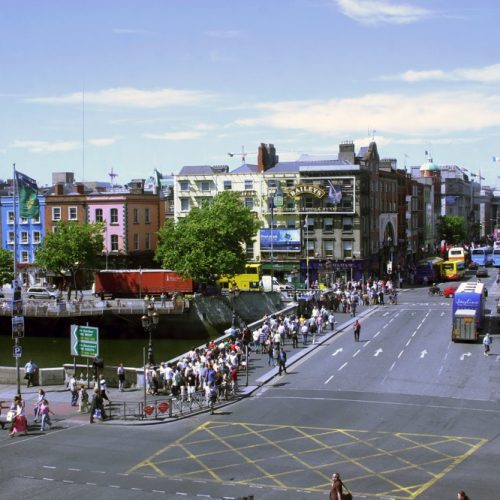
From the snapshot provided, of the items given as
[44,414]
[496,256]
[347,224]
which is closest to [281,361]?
[44,414]

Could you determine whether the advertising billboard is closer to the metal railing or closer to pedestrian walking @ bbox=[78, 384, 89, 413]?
the metal railing

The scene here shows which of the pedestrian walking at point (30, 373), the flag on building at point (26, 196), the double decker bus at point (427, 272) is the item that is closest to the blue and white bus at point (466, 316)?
the pedestrian walking at point (30, 373)

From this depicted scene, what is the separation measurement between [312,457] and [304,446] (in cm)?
147

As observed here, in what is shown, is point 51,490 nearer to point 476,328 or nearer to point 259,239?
point 476,328

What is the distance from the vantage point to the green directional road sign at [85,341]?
40188mm

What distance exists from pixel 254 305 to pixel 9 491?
56773 millimetres

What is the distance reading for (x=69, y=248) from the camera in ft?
278

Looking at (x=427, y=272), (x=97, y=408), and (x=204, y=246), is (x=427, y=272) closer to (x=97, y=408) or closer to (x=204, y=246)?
(x=204, y=246)

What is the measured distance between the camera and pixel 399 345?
54.6 metres

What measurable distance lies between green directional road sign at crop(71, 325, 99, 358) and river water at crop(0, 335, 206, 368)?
15.4 metres

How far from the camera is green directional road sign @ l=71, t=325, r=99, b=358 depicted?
40.2 meters

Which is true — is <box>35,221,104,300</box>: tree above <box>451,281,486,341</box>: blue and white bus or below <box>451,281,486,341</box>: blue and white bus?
above

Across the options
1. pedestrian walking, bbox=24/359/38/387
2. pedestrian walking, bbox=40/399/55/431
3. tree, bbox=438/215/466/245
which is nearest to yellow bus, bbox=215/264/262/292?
pedestrian walking, bbox=24/359/38/387

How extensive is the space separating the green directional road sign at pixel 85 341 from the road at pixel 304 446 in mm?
5945
